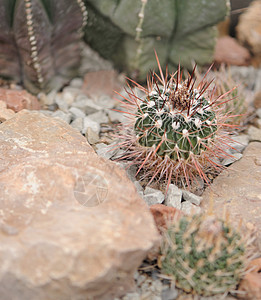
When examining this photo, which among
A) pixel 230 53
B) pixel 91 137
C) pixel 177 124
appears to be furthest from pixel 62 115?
pixel 230 53

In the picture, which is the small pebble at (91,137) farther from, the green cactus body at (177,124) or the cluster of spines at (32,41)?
the cluster of spines at (32,41)

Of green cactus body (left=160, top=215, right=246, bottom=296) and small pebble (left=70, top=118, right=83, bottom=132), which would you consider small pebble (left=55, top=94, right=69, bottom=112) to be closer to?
small pebble (left=70, top=118, right=83, bottom=132)

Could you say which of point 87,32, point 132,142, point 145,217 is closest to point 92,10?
point 87,32

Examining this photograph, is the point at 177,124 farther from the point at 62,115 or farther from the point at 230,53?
the point at 230,53

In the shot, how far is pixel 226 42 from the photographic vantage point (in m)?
4.80

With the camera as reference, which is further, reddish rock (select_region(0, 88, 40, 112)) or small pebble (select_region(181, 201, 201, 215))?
reddish rock (select_region(0, 88, 40, 112))

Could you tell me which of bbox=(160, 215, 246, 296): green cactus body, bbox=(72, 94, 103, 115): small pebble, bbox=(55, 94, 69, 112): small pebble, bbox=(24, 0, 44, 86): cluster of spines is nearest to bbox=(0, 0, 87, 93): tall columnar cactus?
bbox=(24, 0, 44, 86): cluster of spines

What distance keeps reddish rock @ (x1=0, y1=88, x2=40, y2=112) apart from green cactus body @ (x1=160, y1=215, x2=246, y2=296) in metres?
1.86

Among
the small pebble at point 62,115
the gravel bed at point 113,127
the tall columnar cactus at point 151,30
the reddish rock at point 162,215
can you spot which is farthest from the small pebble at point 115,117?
the reddish rock at point 162,215

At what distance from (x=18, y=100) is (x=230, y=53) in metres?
2.66

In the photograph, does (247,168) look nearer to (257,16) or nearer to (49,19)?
(49,19)

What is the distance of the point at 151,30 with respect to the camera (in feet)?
11.8

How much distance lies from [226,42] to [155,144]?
2.91m

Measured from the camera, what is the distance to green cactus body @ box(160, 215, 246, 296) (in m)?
1.85
